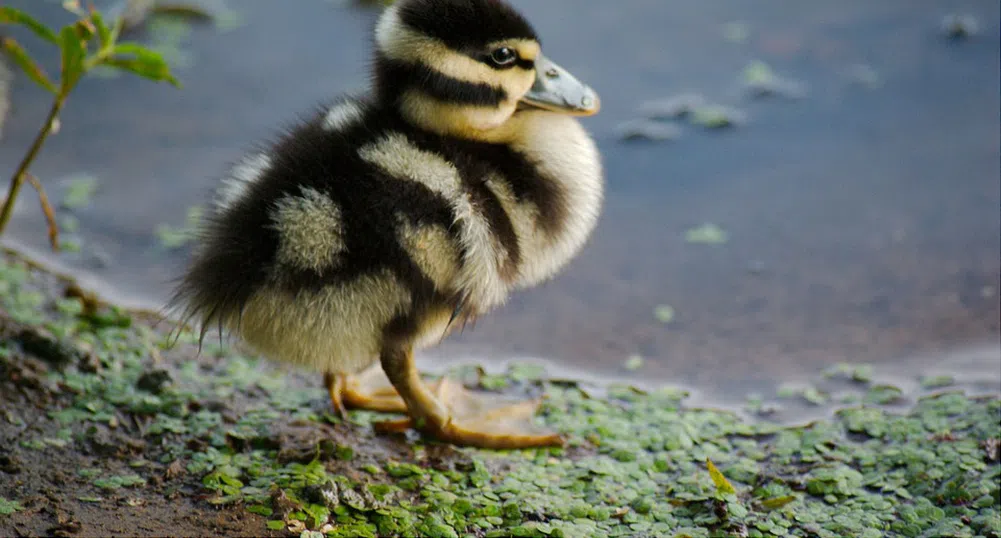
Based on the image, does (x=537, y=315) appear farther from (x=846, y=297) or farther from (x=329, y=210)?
(x=329, y=210)

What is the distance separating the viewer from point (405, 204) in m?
2.62

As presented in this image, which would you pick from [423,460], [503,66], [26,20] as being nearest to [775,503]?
[423,460]

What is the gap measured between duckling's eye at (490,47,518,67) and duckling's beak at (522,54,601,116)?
0.38 ft

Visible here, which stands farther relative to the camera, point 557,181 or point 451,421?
point 451,421

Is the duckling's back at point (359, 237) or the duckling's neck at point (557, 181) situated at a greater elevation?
the duckling's neck at point (557, 181)

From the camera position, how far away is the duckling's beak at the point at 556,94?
2.91 m

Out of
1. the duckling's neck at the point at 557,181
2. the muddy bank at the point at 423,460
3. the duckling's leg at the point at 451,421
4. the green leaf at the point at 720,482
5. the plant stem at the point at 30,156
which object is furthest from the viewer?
the plant stem at the point at 30,156

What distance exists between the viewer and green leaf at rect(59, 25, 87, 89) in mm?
3041

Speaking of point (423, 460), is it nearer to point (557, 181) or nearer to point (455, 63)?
point (557, 181)

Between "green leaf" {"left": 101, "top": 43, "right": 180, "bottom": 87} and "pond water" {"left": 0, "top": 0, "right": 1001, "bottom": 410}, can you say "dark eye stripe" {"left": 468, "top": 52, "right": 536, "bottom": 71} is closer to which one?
"green leaf" {"left": 101, "top": 43, "right": 180, "bottom": 87}

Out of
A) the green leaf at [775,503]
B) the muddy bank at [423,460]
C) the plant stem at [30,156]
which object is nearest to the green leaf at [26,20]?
the plant stem at [30,156]

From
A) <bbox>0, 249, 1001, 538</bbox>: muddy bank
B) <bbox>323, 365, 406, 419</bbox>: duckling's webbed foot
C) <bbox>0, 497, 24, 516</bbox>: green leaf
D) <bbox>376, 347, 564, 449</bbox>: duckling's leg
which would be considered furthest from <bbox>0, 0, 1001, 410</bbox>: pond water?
<bbox>0, 497, 24, 516</bbox>: green leaf

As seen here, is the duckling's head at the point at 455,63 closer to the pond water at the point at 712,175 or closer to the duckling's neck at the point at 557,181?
the duckling's neck at the point at 557,181

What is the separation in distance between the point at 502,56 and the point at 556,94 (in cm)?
20
